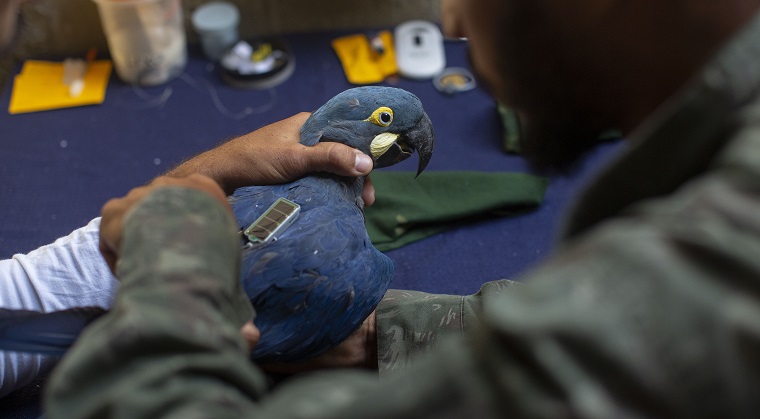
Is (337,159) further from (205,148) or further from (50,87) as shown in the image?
(50,87)

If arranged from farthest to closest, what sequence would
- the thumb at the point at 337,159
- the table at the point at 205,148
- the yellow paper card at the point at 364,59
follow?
the yellow paper card at the point at 364,59
the table at the point at 205,148
the thumb at the point at 337,159

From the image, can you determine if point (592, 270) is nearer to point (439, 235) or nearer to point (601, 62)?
point (601, 62)

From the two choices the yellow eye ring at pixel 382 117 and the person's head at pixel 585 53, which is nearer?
the person's head at pixel 585 53

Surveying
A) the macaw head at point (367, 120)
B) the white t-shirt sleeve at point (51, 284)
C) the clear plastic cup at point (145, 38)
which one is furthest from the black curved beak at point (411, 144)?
the clear plastic cup at point (145, 38)

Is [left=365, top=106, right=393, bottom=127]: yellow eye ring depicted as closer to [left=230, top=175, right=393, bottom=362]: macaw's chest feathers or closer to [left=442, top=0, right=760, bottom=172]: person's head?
[left=230, top=175, right=393, bottom=362]: macaw's chest feathers

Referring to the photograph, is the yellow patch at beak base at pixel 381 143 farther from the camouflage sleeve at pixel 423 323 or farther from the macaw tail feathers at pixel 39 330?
the macaw tail feathers at pixel 39 330

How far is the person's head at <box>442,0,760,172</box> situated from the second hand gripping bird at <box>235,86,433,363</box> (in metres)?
0.34

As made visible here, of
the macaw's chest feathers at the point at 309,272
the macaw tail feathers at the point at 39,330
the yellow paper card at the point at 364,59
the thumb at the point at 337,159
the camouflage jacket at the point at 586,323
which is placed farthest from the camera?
the yellow paper card at the point at 364,59

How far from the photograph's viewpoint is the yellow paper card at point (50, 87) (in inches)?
81.0

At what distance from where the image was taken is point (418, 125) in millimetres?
1246

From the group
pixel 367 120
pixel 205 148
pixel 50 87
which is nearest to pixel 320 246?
pixel 367 120

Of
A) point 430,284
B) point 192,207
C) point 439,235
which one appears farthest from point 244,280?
Result: point 439,235

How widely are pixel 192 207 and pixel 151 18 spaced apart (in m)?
1.54

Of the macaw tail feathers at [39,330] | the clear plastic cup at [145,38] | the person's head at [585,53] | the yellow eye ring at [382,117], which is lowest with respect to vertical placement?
the clear plastic cup at [145,38]
